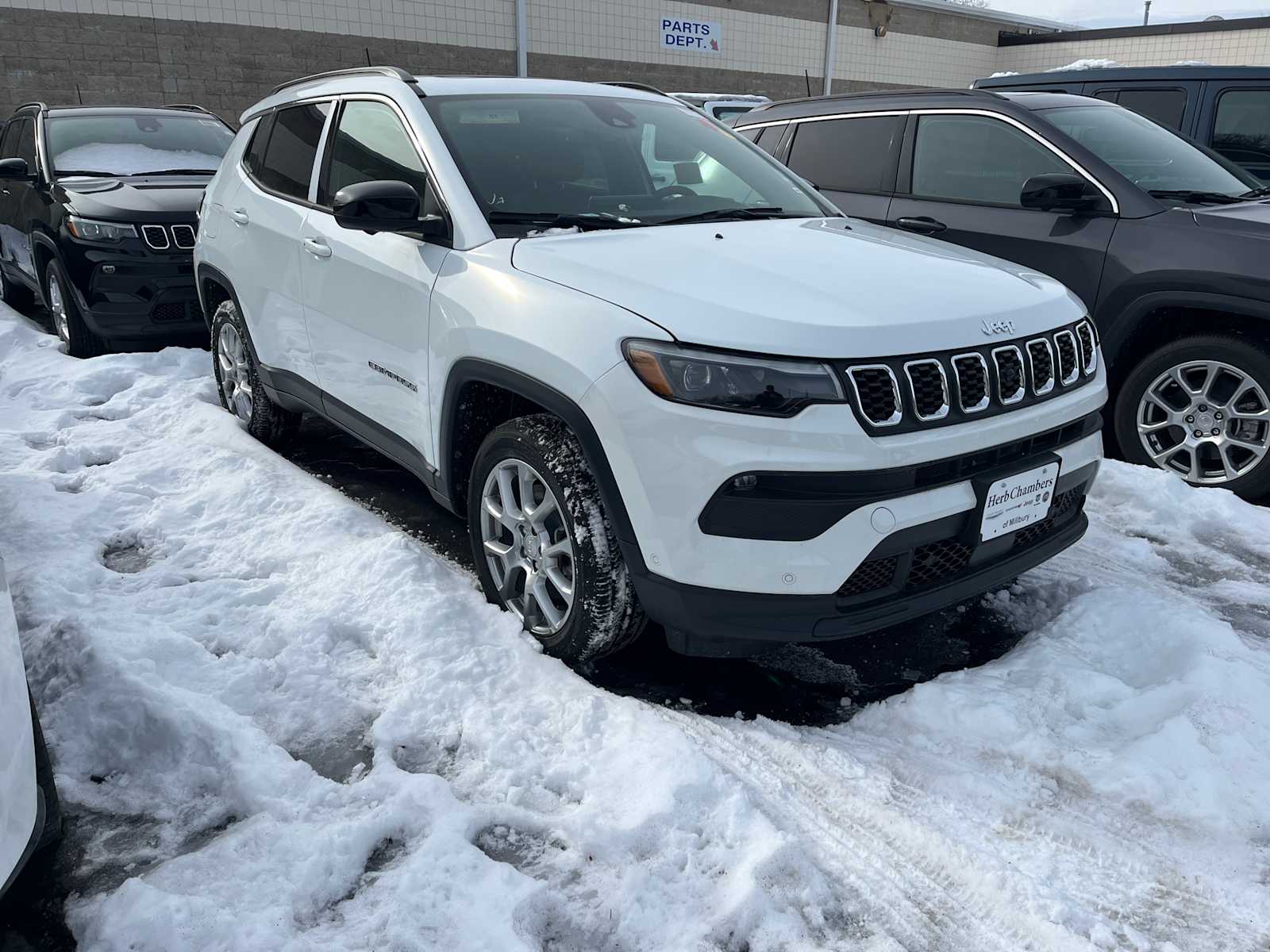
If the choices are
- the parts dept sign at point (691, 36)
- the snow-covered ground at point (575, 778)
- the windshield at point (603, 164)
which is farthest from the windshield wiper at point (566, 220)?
the parts dept sign at point (691, 36)

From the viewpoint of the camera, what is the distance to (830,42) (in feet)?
72.7

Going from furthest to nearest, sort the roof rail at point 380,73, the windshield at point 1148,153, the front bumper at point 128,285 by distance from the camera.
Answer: the front bumper at point 128,285
the windshield at point 1148,153
the roof rail at point 380,73

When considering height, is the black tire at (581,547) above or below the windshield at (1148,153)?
below

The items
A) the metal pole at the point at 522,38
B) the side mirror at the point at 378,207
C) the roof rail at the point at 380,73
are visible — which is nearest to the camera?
the side mirror at the point at 378,207

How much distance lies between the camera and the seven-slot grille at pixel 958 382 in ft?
7.66

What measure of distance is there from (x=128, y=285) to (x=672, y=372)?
5257 millimetres

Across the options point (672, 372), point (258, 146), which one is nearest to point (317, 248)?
point (258, 146)

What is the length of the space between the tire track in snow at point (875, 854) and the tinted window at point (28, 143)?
7.15m

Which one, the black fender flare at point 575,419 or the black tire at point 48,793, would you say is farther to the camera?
the black fender flare at point 575,419

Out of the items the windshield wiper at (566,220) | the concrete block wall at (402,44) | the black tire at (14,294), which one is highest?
the concrete block wall at (402,44)

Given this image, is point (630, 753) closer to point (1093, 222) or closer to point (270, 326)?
point (270, 326)

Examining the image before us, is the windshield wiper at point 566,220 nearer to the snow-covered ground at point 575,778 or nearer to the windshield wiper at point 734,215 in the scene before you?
the windshield wiper at point 734,215

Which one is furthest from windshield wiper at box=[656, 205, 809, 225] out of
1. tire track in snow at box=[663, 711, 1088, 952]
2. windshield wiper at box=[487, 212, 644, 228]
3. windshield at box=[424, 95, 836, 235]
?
tire track in snow at box=[663, 711, 1088, 952]

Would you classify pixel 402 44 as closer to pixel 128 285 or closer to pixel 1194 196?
pixel 128 285
